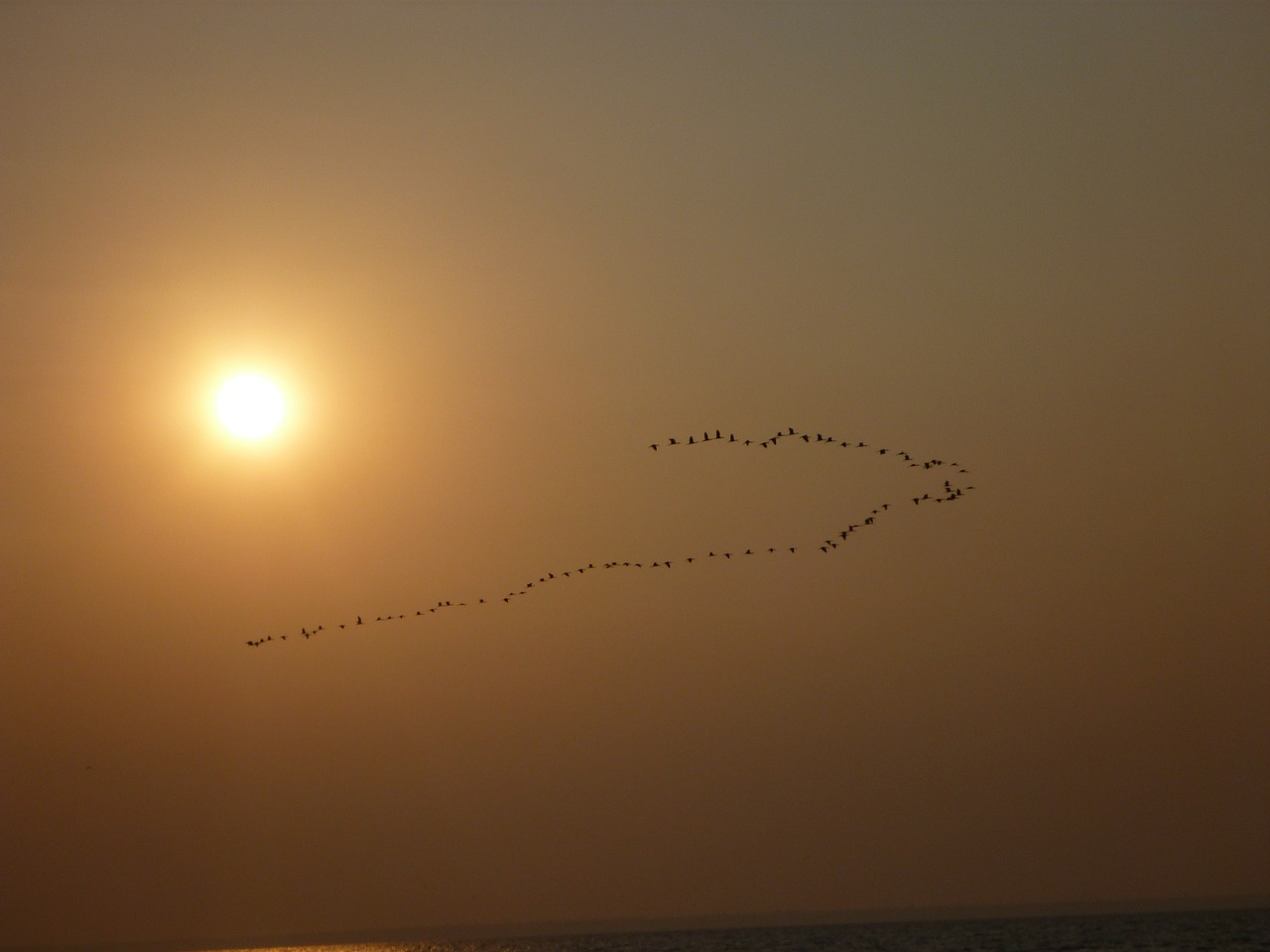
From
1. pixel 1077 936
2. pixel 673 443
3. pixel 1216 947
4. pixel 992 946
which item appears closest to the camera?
pixel 673 443

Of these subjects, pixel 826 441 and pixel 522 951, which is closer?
pixel 826 441

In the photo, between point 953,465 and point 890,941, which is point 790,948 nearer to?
point 890,941

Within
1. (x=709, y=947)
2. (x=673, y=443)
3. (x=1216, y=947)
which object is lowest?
(x=1216, y=947)

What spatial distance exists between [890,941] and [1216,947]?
4679cm

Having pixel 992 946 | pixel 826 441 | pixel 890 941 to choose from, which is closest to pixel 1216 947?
pixel 992 946

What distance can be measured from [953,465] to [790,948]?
93.7 meters

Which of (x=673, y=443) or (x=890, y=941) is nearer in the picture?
(x=673, y=443)

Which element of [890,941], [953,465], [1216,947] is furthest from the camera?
[890,941]

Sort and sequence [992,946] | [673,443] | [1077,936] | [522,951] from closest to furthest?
1. [673,443]
2. [992,946]
3. [1077,936]
4. [522,951]

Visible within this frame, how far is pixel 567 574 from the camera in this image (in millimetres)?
82750

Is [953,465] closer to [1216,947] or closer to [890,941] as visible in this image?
[1216,947]

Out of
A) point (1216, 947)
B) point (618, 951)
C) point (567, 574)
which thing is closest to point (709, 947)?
point (618, 951)

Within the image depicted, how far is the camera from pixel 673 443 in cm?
7375

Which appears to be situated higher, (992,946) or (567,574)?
(567,574)
